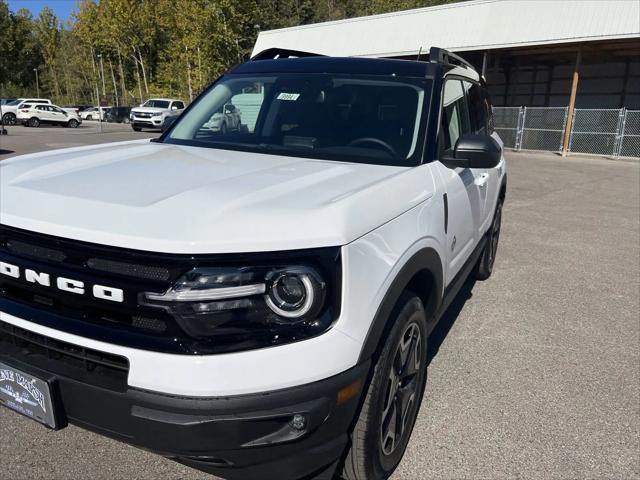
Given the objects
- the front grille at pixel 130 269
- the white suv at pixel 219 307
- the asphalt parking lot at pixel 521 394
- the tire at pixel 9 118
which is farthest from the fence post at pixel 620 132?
the tire at pixel 9 118

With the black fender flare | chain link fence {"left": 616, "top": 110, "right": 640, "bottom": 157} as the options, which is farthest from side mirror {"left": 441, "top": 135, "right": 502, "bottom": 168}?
chain link fence {"left": 616, "top": 110, "right": 640, "bottom": 157}

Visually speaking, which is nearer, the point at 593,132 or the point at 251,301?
the point at 251,301

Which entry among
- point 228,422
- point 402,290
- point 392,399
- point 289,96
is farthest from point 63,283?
point 289,96

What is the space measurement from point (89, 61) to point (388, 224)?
65.6m

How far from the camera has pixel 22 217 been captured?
1.85m

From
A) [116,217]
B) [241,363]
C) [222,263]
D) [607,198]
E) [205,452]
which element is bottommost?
[607,198]

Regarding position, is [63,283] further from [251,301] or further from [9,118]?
[9,118]

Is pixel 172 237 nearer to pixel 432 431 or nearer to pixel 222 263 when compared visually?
pixel 222 263

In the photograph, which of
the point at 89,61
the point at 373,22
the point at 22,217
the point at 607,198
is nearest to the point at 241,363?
the point at 22,217

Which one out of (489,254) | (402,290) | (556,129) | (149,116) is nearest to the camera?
(402,290)

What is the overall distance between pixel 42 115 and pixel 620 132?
115ft

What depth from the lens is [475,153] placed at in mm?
2629

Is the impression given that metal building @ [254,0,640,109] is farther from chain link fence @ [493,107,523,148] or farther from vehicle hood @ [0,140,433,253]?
vehicle hood @ [0,140,433,253]

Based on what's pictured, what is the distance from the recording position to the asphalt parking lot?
8.11ft
